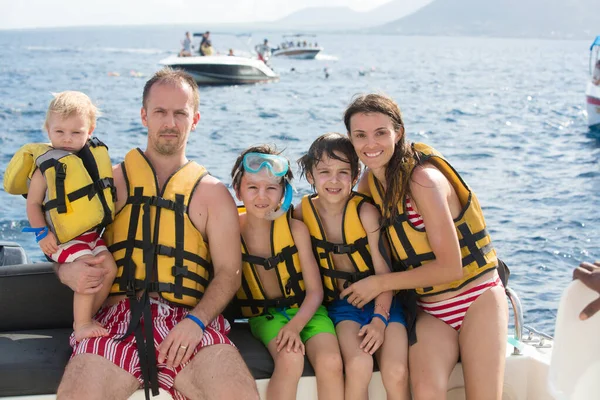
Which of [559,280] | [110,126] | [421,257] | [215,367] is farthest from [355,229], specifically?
[110,126]

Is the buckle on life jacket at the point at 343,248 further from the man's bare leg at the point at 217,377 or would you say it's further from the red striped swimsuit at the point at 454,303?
the man's bare leg at the point at 217,377

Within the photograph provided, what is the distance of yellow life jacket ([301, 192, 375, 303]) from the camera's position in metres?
3.47

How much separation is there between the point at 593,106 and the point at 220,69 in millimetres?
15065

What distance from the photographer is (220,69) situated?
2938 centimetres

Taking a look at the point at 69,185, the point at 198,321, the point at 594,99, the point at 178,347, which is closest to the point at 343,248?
the point at 198,321

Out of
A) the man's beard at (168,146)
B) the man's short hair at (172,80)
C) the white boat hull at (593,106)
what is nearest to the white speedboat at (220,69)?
the white boat hull at (593,106)

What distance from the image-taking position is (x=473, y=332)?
3.15m

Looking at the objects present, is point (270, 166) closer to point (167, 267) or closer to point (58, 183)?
point (167, 267)

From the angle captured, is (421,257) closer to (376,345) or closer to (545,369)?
(376,345)

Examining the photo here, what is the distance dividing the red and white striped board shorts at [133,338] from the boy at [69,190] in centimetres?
9

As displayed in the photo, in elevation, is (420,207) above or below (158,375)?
above

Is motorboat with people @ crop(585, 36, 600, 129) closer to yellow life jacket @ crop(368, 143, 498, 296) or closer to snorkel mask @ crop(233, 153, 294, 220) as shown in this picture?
yellow life jacket @ crop(368, 143, 498, 296)

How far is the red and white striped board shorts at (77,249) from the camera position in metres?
3.19

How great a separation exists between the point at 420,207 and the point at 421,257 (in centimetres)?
26
